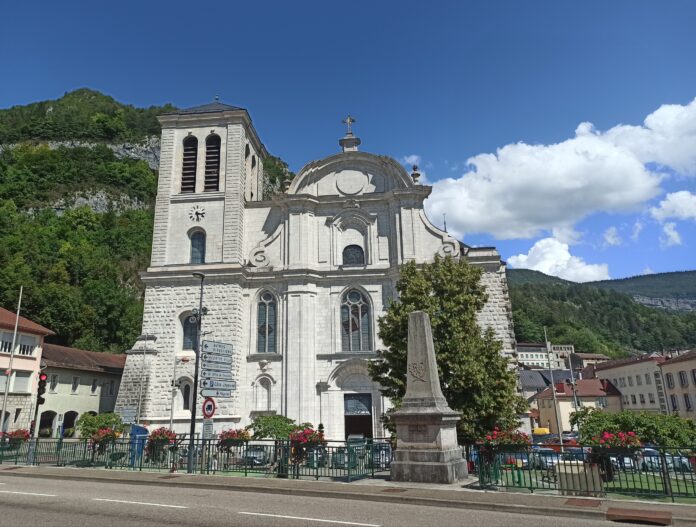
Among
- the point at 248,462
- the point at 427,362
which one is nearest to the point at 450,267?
the point at 427,362

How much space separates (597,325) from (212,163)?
18822 cm

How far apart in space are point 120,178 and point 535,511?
8832 centimetres

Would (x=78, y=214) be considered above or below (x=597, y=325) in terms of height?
below

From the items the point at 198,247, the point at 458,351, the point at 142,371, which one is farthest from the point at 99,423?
the point at 458,351

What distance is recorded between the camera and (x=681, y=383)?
49562 mm

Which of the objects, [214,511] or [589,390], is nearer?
[214,511]

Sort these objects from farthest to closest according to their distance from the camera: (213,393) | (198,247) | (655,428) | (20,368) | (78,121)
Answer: (78,121)
(20,368)
(198,247)
(655,428)
(213,393)

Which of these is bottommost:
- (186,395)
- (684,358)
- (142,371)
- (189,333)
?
(186,395)

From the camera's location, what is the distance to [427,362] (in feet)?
43.5

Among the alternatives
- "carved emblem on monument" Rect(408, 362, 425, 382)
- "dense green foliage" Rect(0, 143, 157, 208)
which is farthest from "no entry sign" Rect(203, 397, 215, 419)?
"dense green foliage" Rect(0, 143, 157, 208)

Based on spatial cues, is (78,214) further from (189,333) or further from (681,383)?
(681,383)

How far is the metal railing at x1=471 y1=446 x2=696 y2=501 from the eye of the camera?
11016 millimetres

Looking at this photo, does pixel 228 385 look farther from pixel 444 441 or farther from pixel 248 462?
pixel 444 441

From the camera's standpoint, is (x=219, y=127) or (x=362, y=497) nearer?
(x=362, y=497)
